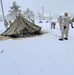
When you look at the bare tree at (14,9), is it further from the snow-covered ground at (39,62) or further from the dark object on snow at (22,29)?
the snow-covered ground at (39,62)

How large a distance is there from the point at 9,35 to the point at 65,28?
4.75 m

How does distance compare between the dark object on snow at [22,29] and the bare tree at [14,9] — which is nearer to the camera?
the dark object on snow at [22,29]

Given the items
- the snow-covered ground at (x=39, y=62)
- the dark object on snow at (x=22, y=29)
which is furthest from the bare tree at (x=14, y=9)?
the snow-covered ground at (x=39, y=62)

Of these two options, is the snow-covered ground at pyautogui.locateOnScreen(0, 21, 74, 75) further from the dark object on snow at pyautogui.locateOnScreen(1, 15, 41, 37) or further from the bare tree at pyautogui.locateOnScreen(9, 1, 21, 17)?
the bare tree at pyautogui.locateOnScreen(9, 1, 21, 17)

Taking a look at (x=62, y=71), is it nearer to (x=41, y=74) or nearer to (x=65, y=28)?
(x=41, y=74)

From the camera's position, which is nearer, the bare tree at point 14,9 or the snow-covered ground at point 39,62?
the snow-covered ground at point 39,62

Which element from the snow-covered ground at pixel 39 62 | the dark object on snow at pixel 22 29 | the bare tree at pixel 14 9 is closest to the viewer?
the snow-covered ground at pixel 39 62

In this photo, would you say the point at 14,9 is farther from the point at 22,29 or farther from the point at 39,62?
the point at 39,62

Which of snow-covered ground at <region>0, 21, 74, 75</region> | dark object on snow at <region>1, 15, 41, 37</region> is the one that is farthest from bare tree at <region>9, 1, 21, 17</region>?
snow-covered ground at <region>0, 21, 74, 75</region>

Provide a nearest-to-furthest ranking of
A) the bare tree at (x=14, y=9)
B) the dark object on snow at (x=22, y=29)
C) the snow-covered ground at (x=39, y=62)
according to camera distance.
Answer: the snow-covered ground at (x=39, y=62), the dark object on snow at (x=22, y=29), the bare tree at (x=14, y=9)

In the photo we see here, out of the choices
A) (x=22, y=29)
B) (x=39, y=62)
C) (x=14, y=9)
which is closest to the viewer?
(x=39, y=62)

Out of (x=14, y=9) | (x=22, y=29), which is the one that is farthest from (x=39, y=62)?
(x=14, y=9)

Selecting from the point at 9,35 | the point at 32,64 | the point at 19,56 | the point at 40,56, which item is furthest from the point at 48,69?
the point at 9,35

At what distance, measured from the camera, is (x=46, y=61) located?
6316 millimetres
